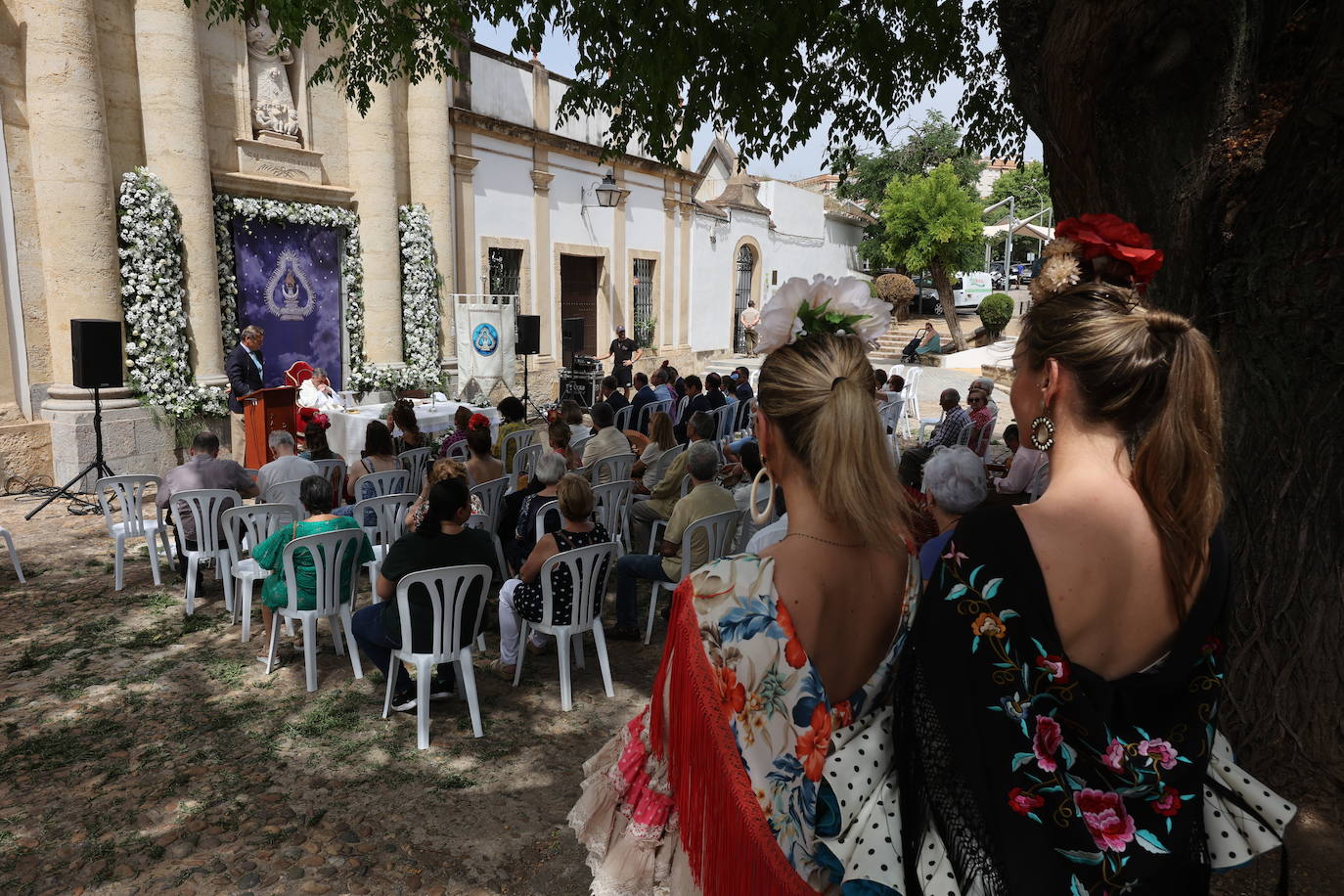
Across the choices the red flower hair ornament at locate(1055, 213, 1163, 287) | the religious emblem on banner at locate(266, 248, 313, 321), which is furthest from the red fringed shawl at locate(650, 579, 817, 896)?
the religious emblem on banner at locate(266, 248, 313, 321)

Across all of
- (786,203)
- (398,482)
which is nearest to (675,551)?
(398,482)

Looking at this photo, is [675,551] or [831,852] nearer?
A: [831,852]

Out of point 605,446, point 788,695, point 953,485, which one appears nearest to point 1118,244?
point 788,695

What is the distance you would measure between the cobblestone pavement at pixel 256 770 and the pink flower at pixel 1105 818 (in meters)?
2.03

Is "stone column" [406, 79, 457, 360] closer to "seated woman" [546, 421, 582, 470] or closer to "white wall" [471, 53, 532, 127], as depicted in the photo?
"white wall" [471, 53, 532, 127]

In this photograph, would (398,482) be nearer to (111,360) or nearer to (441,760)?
(441,760)

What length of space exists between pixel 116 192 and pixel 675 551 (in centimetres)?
760

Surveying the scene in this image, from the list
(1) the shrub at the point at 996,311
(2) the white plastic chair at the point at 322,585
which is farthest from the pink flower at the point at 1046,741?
(1) the shrub at the point at 996,311

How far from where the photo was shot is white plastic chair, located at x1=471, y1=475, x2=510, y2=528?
→ 5.40 m

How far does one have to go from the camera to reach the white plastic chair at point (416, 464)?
6.39 meters

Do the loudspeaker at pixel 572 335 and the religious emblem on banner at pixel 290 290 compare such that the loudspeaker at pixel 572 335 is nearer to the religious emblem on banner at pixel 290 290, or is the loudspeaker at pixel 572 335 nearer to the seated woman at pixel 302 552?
the religious emblem on banner at pixel 290 290

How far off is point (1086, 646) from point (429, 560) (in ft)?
9.57

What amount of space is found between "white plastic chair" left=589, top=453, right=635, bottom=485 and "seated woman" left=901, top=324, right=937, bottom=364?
17167 millimetres

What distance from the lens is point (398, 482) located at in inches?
229
